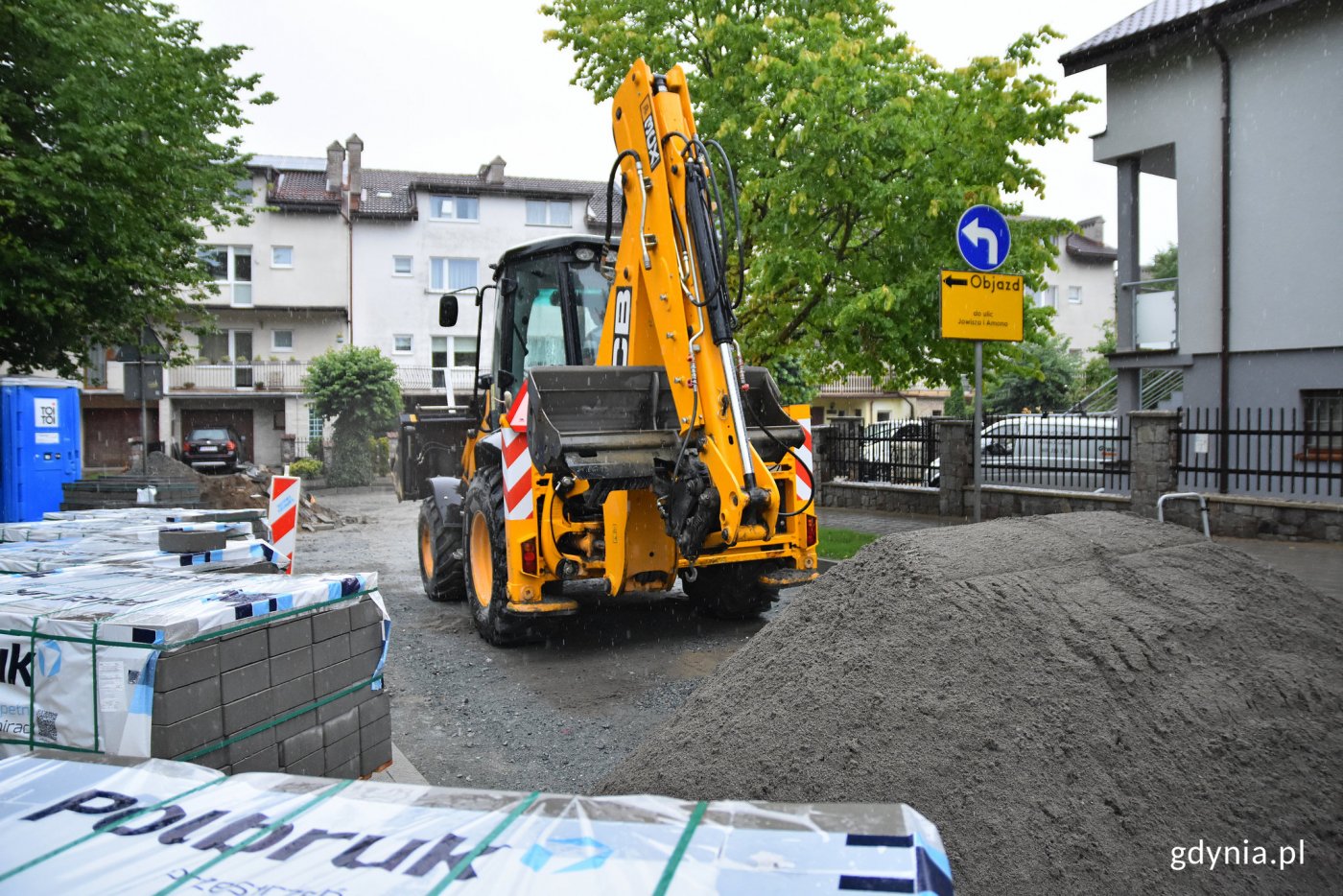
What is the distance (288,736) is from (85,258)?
1156 centimetres

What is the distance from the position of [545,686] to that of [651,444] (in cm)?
181

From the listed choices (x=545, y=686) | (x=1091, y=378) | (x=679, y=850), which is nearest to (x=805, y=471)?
(x=545, y=686)

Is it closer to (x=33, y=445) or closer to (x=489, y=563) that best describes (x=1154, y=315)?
(x=489, y=563)

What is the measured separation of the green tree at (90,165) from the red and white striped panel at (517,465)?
24.0 ft

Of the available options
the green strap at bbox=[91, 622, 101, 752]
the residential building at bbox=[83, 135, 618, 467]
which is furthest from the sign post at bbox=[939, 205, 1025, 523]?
the residential building at bbox=[83, 135, 618, 467]

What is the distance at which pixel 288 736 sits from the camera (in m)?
3.72

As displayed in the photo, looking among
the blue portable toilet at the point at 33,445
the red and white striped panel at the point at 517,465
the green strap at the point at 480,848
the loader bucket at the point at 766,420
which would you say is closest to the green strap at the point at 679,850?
the green strap at the point at 480,848

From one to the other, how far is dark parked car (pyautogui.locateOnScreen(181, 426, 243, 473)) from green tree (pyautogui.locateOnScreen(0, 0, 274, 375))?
17.7 meters

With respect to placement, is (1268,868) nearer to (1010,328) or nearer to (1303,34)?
(1010,328)

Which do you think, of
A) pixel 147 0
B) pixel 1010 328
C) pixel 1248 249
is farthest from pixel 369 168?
pixel 1010 328

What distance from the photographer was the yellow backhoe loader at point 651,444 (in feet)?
21.5

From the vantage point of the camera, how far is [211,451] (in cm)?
3133

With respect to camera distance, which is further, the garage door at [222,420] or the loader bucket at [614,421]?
the garage door at [222,420]

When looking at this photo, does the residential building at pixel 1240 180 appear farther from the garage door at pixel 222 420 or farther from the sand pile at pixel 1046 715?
the garage door at pixel 222 420
